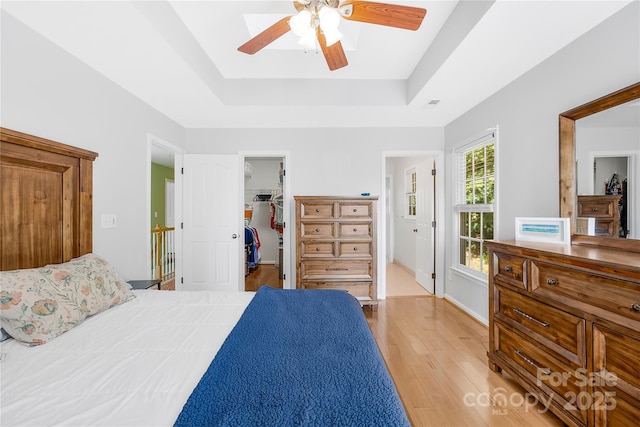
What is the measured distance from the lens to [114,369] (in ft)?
3.04

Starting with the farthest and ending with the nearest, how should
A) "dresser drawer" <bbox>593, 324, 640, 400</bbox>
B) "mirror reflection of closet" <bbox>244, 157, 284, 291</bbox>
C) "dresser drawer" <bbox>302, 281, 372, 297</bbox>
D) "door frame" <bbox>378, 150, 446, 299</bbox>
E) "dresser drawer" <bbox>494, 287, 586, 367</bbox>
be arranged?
"mirror reflection of closet" <bbox>244, 157, 284, 291</bbox>
"door frame" <bbox>378, 150, 446, 299</bbox>
"dresser drawer" <bbox>302, 281, 372, 297</bbox>
"dresser drawer" <bbox>494, 287, 586, 367</bbox>
"dresser drawer" <bbox>593, 324, 640, 400</bbox>

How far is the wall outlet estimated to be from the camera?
212cm

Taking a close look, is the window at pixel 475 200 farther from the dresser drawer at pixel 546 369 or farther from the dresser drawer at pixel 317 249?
the dresser drawer at pixel 317 249

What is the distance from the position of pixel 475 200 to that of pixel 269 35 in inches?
109

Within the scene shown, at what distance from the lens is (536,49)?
6.12ft

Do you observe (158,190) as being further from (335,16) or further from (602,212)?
(602,212)

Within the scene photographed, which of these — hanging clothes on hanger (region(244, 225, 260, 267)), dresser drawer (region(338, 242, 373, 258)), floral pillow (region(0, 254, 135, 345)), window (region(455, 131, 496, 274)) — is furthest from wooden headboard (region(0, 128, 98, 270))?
window (region(455, 131, 496, 274))

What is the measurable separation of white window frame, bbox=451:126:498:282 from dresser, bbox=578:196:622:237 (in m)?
0.86

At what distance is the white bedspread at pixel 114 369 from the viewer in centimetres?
73

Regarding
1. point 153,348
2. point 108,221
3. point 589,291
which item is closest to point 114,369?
point 153,348

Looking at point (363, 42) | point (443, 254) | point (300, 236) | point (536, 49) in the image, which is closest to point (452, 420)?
point (300, 236)

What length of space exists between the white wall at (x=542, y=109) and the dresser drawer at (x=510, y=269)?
63cm

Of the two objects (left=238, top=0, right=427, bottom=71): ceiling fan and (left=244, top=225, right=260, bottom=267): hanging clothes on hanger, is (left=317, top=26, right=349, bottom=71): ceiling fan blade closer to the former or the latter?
(left=238, top=0, right=427, bottom=71): ceiling fan

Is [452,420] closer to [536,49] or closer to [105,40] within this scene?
[536,49]
